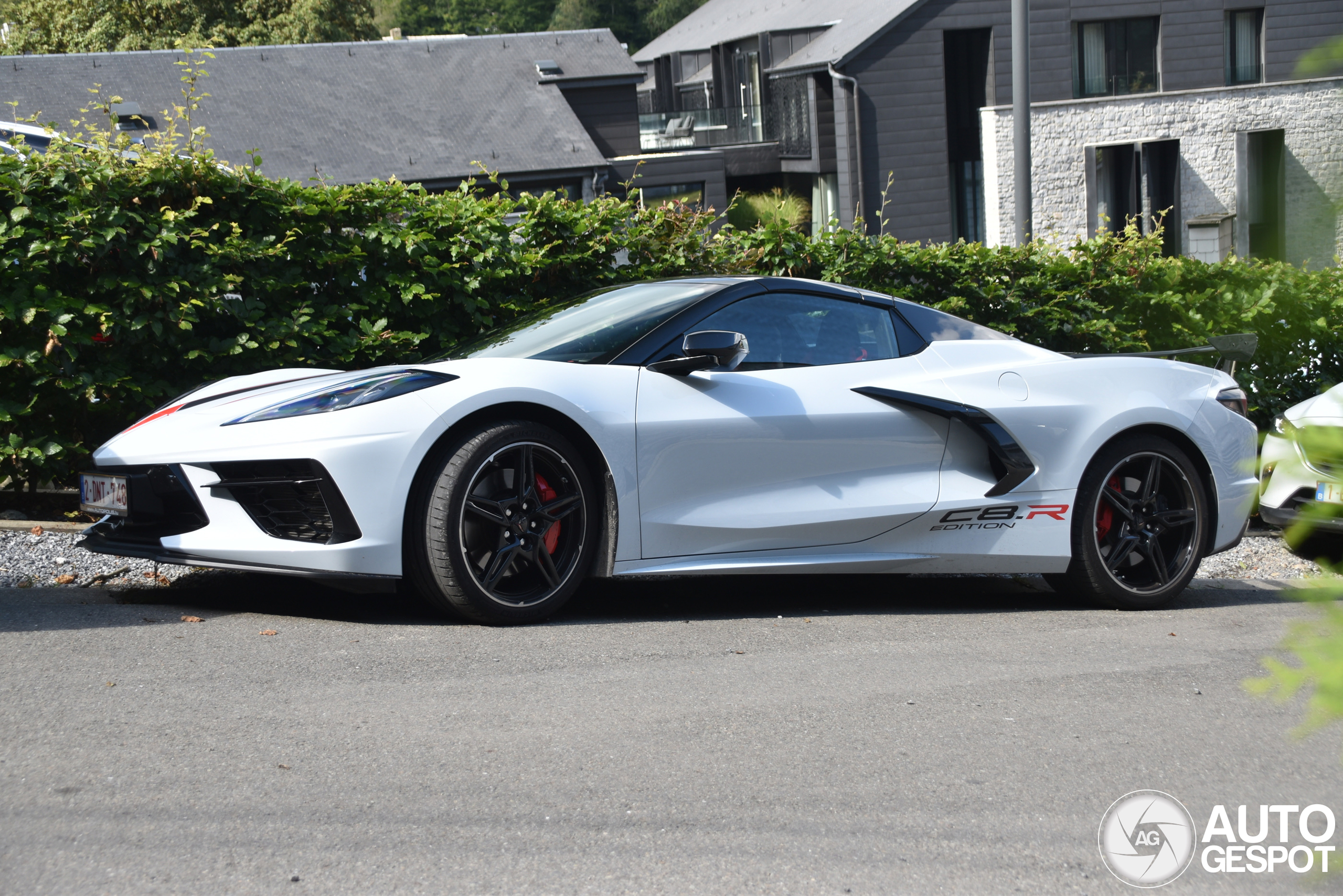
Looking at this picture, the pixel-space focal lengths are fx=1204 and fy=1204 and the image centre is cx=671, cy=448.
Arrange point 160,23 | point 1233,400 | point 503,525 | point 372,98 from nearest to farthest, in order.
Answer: point 503,525, point 1233,400, point 372,98, point 160,23

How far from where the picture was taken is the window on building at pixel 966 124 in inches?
1177

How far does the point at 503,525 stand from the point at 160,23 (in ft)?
134

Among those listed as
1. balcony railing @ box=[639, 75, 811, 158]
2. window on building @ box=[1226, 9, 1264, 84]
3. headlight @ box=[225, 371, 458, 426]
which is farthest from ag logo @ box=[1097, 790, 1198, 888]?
window on building @ box=[1226, 9, 1264, 84]

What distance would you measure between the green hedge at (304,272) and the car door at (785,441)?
1.75m

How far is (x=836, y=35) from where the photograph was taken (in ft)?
101

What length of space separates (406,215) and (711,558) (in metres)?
3.11

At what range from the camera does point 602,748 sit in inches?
131

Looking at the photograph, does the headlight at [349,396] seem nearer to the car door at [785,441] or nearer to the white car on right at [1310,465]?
the car door at [785,441]

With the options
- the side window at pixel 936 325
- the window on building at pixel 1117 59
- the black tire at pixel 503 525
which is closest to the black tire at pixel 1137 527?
the side window at pixel 936 325

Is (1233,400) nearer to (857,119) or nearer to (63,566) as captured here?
(63,566)

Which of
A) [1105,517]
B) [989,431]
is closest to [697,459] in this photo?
[989,431]

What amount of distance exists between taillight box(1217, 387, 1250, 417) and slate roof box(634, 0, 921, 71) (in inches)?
973

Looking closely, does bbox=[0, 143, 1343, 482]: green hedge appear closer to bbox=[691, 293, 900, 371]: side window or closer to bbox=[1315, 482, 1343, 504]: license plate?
bbox=[691, 293, 900, 371]: side window

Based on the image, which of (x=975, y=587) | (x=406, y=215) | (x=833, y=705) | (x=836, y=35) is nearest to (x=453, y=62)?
(x=836, y=35)
